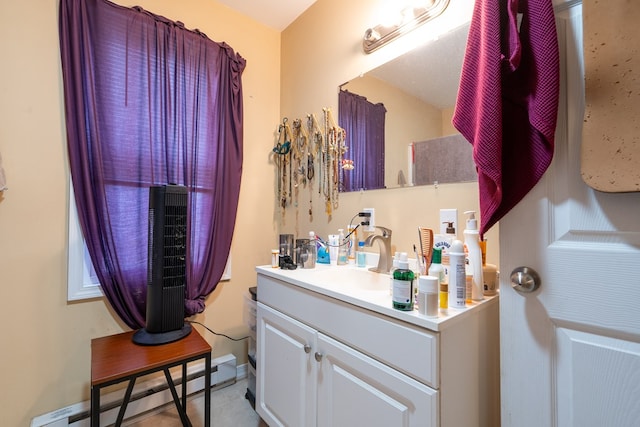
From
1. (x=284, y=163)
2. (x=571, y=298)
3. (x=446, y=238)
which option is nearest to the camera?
(x=571, y=298)

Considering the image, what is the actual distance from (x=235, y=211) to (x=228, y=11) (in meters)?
1.39

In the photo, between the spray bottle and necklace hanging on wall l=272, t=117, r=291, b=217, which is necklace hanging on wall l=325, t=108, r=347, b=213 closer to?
necklace hanging on wall l=272, t=117, r=291, b=217

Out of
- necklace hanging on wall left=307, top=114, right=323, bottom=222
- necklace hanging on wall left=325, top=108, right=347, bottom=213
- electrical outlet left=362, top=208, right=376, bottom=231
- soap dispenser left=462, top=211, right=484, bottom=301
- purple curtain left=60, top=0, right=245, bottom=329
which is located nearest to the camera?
soap dispenser left=462, top=211, right=484, bottom=301

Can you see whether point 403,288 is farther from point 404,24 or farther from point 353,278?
point 404,24

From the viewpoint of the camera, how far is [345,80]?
5.42 feet

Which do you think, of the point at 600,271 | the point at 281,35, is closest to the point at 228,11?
the point at 281,35

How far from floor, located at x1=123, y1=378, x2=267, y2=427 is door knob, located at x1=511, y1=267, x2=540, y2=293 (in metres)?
1.48

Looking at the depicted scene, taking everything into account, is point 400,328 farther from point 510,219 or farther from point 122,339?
point 122,339

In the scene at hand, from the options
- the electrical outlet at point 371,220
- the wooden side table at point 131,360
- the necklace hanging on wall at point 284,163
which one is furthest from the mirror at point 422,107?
the wooden side table at point 131,360

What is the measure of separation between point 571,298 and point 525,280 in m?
0.10

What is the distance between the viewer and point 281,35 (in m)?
2.21

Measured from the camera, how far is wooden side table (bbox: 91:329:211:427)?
1.01m

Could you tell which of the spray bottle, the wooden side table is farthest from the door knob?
the wooden side table

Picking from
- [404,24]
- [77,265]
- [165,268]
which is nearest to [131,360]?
[165,268]
